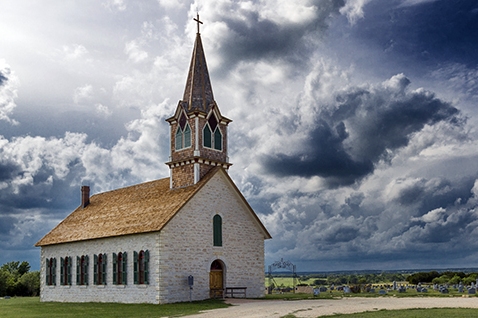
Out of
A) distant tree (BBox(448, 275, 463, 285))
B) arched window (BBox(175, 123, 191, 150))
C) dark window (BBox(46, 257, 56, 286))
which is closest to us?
arched window (BBox(175, 123, 191, 150))

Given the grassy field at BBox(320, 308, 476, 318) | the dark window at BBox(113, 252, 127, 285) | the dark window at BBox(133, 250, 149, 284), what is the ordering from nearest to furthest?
1. the grassy field at BBox(320, 308, 476, 318)
2. the dark window at BBox(133, 250, 149, 284)
3. the dark window at BBox(113, 252, 127, 285)

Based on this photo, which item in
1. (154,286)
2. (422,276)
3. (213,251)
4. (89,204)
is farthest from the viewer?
(422,276)

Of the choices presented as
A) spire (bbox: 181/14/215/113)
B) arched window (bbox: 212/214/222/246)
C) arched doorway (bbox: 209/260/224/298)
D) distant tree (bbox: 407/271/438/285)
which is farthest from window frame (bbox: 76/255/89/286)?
distant tree (bbox: 407/271/438/285)

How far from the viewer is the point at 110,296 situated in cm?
→ 3872

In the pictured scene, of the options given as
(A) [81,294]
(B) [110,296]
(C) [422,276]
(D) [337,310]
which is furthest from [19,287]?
(D) [337,310]

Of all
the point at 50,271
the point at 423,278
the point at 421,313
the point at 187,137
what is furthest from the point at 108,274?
the point at 423,278

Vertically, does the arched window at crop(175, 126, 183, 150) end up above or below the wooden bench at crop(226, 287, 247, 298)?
above

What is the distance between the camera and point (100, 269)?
133 ft

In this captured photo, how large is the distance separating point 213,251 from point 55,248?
51.8 feet

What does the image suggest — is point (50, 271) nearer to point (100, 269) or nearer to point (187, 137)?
point (100, 269)

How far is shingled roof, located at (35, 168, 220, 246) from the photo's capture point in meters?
37.1

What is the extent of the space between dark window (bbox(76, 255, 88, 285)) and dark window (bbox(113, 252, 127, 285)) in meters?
4.21

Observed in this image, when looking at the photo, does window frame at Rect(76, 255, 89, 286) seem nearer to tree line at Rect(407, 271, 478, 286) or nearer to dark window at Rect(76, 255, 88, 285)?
dark window at Rect(76, 255, 88, 285)

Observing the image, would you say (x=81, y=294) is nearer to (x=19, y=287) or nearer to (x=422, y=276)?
(x=19, y=287)
